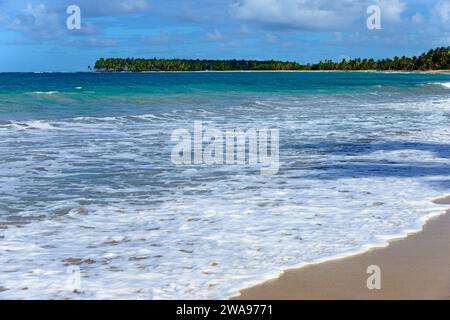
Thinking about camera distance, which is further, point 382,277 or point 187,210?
point 187,210

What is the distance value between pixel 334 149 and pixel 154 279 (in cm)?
817

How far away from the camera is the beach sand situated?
454 cm

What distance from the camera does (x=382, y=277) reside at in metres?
4.88

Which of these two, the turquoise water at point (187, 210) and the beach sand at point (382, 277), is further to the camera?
the turquoise water at point (187, 210)

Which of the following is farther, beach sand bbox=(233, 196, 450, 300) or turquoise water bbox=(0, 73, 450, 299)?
turquoise water bbox=(0, 73, 450, 299)

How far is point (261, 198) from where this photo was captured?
25.9 ft

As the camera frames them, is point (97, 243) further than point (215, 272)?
Yes

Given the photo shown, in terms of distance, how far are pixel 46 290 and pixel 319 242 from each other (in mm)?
2586

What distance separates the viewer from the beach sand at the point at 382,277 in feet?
14.9

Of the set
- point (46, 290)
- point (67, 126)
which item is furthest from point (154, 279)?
point (67, 126)

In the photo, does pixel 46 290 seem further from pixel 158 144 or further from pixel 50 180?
pixel 158 144
